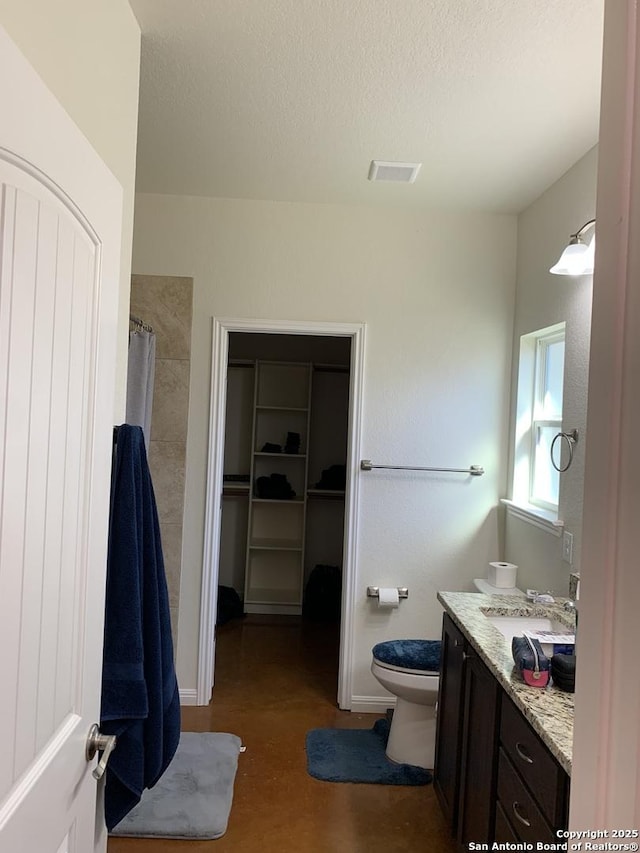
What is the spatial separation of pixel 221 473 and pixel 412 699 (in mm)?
1483

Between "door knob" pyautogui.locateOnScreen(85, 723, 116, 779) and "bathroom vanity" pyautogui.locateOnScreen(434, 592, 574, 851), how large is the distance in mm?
917

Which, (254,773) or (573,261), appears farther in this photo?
(254,773)

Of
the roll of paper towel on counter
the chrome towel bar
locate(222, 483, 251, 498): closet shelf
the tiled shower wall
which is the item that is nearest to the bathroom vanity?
the roll of paper towel on counter

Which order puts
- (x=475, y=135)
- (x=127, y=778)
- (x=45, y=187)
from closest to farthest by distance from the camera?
(x=45, y=187)
(x=127, y=778)
(x=475, y=135)

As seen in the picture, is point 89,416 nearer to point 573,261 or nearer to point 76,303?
point 76,303

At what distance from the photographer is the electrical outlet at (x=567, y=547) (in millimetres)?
2480

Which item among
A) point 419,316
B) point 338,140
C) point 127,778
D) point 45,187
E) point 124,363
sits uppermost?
point 338,140

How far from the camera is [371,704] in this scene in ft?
10.7

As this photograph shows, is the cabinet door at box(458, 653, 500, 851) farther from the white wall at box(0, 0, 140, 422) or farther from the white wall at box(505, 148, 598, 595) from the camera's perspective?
the white wall at box(0, 0, 140, 422)

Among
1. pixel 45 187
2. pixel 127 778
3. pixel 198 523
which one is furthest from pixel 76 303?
pixel 198 523

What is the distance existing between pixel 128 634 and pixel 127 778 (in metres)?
0.35

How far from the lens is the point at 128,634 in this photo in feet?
4.84

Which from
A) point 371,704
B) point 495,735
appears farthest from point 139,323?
point 371,704

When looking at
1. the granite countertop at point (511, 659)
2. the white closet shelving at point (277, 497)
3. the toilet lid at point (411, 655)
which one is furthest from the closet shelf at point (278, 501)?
the granite countertop at point (511, 659)
